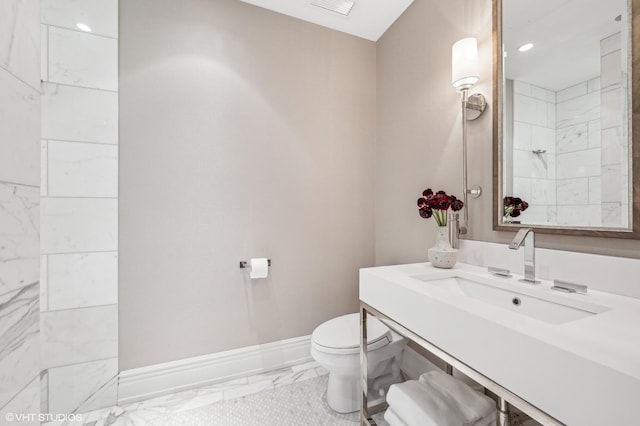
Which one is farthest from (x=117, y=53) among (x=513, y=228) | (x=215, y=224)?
(x=513, y=228)

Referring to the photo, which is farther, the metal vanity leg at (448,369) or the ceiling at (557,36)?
the metal vanity leg at (448,369)

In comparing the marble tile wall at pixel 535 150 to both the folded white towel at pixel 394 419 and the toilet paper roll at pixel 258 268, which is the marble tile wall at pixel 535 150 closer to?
the folded white towel at pixel 394 419

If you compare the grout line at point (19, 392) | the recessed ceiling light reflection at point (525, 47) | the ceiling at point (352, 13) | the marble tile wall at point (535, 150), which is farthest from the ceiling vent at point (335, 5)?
the grout line at point (19, 392)

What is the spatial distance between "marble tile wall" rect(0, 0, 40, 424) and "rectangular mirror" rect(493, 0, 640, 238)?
160 cm

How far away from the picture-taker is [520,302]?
36.4 inches

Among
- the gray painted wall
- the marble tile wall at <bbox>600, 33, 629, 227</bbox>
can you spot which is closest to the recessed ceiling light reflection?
the marble tile wall at <bbox>600, 33, 629, 227</bbox>

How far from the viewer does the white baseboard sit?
147 centimetres

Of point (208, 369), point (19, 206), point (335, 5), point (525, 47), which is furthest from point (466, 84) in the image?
point (208, 369)

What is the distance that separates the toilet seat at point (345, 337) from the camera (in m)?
1.29

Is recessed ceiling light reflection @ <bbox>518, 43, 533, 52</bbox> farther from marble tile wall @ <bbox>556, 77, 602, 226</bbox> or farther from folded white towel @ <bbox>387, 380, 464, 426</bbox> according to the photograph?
folded white towel @ <bbox>387, 380, 464, 426</bbox>

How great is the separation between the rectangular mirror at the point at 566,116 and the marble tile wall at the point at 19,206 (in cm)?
160

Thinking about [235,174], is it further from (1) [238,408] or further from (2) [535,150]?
(2) [535,150]

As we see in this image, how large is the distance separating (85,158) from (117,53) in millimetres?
595

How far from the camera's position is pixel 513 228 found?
112cm
